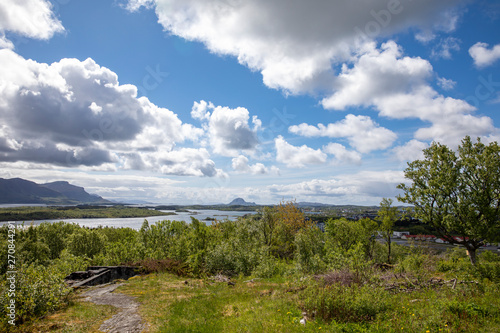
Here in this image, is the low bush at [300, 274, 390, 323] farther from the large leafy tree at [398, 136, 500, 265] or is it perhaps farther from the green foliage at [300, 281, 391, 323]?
the large leafy tree at [398, 136, 500, 265]

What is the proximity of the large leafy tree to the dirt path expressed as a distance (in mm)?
22854

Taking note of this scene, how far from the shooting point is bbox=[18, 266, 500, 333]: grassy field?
25.7 feet

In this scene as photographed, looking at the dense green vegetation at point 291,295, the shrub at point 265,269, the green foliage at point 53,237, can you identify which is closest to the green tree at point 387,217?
the dense green vegetation at point 291,295

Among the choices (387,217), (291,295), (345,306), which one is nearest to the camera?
(345,306)

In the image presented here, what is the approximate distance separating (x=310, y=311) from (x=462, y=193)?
18693 millimetres

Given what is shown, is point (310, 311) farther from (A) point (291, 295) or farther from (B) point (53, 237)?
(B) point (53, 237)

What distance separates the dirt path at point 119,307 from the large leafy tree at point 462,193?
22.9 meters

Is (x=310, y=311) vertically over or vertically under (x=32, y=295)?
under

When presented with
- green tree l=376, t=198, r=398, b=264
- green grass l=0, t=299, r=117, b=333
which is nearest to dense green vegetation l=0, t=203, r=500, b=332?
green grass l=0, t=299, r=117, b=333

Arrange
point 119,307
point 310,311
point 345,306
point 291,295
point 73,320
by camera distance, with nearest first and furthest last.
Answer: point 73,320
point 345,306
point 310,311
point 119,307
point 291,295

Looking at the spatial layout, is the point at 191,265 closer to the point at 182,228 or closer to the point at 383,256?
the point at 182,228

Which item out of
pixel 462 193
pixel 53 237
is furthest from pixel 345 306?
pixel 53 237

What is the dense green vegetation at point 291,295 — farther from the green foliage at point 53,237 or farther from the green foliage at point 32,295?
the green foliage at point 53,237

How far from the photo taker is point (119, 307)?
10680 millimetres
